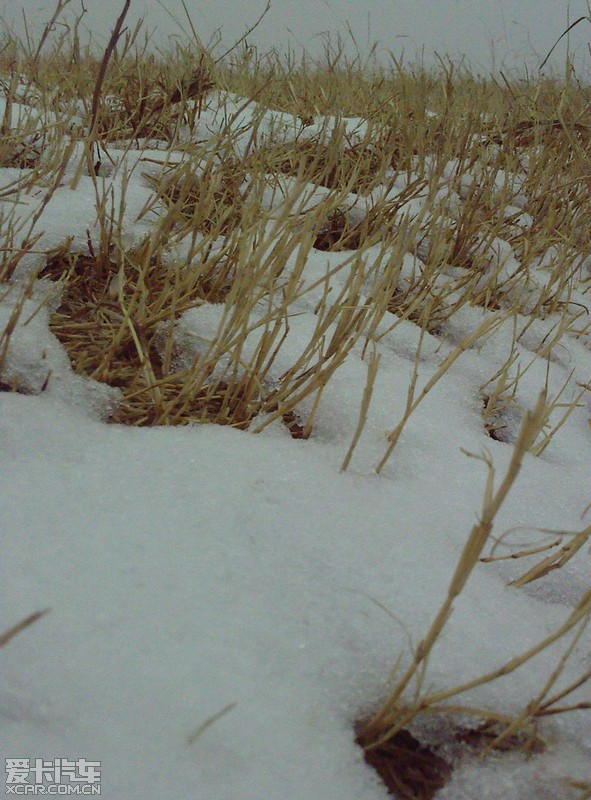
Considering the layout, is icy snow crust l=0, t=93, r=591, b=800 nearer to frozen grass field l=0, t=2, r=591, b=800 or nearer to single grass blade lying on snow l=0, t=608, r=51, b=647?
frozen grass field l=0, t=2, r=591, b=800

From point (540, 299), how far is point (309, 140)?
31.5 inches

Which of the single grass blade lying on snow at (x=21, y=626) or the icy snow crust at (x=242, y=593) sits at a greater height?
the single grass blade lying on snow at (x=21, y=626)

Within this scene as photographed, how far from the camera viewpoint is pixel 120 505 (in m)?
0.71

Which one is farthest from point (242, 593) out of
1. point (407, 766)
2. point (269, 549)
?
point (407, 766)

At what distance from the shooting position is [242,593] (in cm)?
65

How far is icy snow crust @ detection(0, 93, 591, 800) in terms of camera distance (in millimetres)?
528

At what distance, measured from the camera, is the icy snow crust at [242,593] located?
0.53m

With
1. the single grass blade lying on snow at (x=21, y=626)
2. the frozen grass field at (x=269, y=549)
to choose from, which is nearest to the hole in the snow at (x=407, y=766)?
the frozen grass field at (x=269, y=549)

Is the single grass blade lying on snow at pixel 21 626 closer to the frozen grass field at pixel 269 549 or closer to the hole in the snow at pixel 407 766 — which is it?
the frozen grass field at pixel 269 549

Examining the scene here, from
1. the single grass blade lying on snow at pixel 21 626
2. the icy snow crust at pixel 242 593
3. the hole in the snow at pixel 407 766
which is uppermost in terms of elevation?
the single grass blade lying on snow at pixel 21 626

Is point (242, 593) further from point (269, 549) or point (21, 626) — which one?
point (21, 626)

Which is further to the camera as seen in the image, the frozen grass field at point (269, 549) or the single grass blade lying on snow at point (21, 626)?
the frozen grass field at point (269, 549)

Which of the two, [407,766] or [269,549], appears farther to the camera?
[269,549]

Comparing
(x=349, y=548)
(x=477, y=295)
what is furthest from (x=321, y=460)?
(x=477, y=295)
